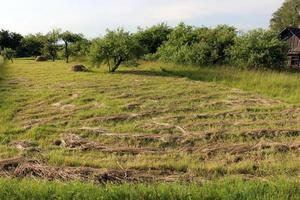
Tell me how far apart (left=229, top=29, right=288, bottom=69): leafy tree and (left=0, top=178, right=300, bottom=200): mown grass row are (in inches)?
627

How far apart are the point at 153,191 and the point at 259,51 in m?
16.9

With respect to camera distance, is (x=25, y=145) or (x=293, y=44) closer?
(x=25, y=145)

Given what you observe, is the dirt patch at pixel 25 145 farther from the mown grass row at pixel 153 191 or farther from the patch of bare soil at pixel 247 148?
the patch of bare soil at pixel 247 148

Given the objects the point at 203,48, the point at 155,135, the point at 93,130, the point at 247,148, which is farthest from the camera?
the point at 203,48

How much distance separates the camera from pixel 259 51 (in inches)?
787

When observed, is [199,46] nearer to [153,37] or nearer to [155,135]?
[153,37]

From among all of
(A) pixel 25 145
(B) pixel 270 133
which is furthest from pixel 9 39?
(B) pixel 270 133

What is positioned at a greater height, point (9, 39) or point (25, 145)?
point (9, 39)

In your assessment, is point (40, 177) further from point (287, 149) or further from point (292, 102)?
point (292, 102)

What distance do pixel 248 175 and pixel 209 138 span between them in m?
2.13

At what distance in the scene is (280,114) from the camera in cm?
989

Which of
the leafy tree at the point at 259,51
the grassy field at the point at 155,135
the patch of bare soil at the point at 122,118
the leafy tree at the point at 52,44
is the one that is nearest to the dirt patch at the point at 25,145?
the grassy field at the point at 155,135

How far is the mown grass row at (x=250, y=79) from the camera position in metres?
14.0

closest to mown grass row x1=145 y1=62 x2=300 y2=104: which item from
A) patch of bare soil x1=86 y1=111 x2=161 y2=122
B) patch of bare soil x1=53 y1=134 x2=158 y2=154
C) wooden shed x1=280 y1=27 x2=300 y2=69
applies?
patch of bare soil x1=86 y1=111 x2=161 y2=122
